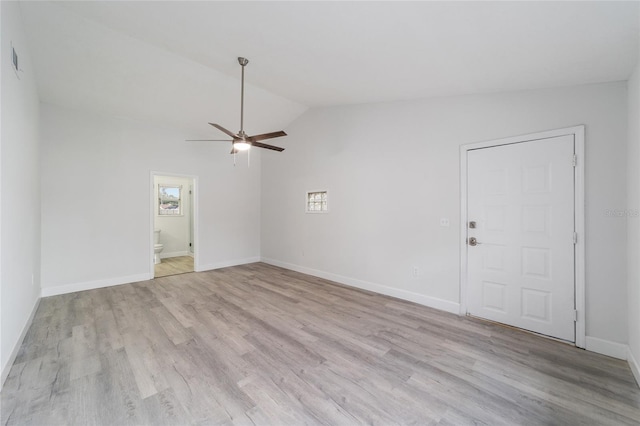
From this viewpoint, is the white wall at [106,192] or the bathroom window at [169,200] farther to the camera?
the bathroom window at [169,200]

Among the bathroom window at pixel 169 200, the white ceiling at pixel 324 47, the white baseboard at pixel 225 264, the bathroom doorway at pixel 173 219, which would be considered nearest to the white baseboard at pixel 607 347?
the white ceiling at pixel 324 47

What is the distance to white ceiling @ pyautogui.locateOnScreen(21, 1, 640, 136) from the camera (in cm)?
176

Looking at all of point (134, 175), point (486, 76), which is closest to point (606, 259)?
point (486, 76)

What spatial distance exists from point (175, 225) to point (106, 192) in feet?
9.89

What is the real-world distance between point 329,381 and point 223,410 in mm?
757

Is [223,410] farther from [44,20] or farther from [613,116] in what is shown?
[613,116]

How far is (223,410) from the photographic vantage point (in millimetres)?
1606

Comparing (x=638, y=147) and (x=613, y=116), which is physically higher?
(x=613, y=116)

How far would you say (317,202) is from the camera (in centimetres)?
496

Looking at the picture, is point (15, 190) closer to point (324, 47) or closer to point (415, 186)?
point (324, 47)

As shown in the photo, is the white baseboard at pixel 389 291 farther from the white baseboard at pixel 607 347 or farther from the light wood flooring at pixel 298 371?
the white baseboard at pixel 607 347

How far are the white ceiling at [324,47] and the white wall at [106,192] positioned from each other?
53cm

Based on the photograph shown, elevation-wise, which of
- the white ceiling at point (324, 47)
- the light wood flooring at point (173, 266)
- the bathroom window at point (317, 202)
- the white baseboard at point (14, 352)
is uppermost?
the white ceiling at point (324, 47)

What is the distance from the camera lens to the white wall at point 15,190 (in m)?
1.84
